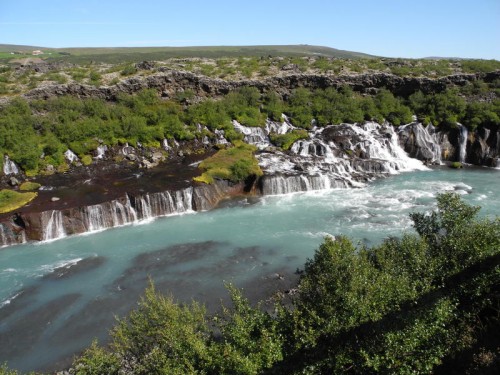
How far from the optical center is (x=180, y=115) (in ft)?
191

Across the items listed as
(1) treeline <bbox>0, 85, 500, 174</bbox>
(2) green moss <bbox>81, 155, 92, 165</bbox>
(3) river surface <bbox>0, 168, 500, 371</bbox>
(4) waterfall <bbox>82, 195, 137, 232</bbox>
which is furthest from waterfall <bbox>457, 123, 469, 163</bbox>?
(2) green moss <bbox>81, 155, 92, 165</bbox>

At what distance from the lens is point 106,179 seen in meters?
42.8

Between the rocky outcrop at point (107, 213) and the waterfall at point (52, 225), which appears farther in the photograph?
the waterfall at point (52, 225)

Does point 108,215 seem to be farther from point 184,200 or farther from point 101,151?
point 101,151

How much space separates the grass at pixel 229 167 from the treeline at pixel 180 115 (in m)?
9.28

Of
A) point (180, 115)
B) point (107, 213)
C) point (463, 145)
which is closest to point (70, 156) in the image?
point (180, 115)

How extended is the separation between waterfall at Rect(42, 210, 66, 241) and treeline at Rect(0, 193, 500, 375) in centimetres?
2208

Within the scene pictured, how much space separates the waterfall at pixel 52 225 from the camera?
33656 millimetres

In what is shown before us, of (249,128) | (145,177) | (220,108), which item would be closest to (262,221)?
(145,177)

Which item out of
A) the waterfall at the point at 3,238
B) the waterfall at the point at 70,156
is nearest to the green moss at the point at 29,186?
the waterfall at the point at 3,238

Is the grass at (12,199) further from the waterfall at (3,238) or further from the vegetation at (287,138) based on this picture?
the vegetation at (287,138)

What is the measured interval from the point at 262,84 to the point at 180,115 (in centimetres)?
1642

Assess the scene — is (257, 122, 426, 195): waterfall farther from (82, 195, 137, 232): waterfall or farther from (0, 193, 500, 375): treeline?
(0, 193, 500, 375): treeline

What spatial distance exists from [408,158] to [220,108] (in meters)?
A: 28.3
